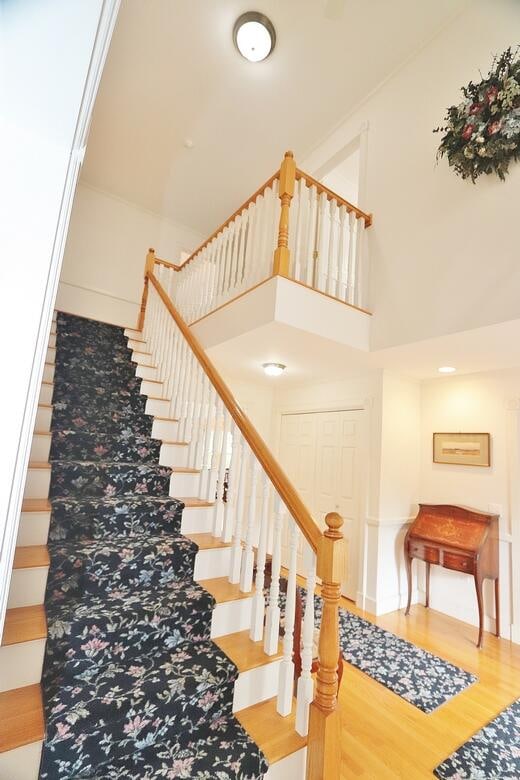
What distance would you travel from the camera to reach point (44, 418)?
252cm

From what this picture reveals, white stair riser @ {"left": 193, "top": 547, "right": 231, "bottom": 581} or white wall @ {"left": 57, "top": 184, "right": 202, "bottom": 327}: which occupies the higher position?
white wall @ {"left": 57, "top": 184, "right": 202, "bottom": 327}

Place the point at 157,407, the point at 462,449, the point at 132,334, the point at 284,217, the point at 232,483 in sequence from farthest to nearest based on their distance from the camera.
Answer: the point at 132,334 < the point at 462,449 < the point at 157,407 < the point at 284,217 < the point at 232,483

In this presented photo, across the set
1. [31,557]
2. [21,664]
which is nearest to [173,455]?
[31,557]

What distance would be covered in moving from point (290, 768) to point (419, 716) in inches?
46.4

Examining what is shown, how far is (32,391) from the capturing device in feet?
1.96

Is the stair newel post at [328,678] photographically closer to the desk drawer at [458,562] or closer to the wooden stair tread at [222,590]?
the wooden stair tread at [222,590]

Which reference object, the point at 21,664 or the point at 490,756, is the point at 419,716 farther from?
the point at 21,664

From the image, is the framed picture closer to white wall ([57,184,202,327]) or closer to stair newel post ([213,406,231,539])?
stair newel post ([213,406,231,539])

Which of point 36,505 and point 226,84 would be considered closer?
point 36,505

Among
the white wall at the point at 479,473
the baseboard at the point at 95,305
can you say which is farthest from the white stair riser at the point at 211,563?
the baseboard at the point at 95,305

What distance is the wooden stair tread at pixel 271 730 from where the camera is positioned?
55.2 inches

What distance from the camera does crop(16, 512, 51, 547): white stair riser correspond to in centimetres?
184

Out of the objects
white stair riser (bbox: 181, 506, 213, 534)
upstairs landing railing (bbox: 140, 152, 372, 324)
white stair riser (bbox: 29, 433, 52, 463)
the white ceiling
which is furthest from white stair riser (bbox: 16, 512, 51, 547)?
upstairs landing railing (bbox: 140, 152, 372, 324)

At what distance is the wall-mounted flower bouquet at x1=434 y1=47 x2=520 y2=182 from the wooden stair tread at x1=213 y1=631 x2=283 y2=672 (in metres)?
3.17
